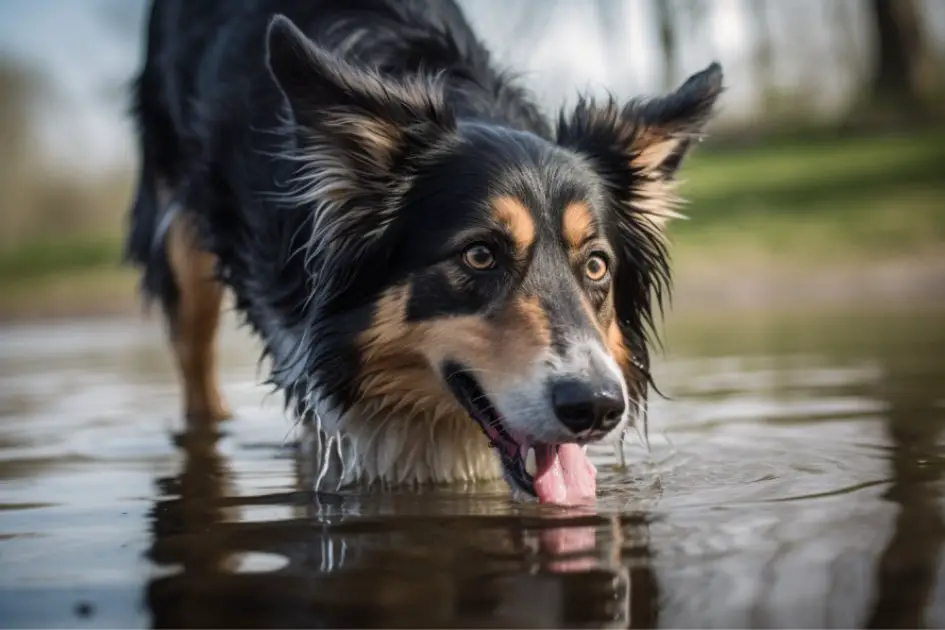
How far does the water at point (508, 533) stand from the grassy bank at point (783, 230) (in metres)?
8.63

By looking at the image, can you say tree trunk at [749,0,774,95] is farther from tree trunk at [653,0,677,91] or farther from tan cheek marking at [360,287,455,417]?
tan cheek marking at [360,287,455,417]

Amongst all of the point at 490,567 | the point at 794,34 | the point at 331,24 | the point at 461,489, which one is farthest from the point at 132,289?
the point at 490,567

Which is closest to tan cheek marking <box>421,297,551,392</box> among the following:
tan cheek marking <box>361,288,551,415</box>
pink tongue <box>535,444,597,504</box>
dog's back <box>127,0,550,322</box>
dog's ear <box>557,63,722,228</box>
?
tan cheek marking <box>361,288,551,415</box>

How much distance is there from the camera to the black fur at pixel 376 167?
406cm

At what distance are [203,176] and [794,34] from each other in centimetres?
1814

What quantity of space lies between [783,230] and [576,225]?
532 inches

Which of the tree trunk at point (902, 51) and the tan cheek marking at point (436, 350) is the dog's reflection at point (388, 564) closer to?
the tan cheek marking at point (436, 350)

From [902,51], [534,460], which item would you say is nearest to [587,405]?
[534,460]

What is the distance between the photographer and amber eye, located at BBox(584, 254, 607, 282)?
4020 millimetres

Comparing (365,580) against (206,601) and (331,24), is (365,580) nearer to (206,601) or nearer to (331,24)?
(206,601)

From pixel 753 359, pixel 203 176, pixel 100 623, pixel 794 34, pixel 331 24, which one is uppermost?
→ pixel 794 34

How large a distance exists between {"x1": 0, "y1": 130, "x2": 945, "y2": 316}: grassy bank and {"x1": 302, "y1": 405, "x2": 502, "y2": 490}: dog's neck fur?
899 centimetres

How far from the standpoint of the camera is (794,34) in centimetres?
2216

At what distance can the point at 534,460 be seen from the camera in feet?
12.8
